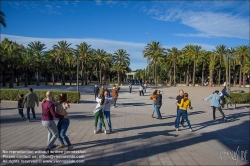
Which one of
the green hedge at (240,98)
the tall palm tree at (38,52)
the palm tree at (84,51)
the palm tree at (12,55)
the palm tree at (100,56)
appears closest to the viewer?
the green hedge at (240,98)

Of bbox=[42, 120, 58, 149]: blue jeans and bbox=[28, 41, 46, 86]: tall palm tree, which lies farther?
bbox=[28, 41, 46, 86]: tall palm tree

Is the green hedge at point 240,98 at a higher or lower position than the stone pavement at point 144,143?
higher

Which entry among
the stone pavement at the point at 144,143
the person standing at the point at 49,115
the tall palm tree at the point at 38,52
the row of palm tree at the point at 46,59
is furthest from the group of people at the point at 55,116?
the tall palm tree at the point at 38,52

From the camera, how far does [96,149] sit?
591cm

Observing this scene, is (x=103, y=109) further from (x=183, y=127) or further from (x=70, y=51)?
(x=70, y=51)

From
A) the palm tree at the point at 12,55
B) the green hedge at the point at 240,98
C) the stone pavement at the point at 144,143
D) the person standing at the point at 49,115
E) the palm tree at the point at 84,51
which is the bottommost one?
the stone pavement at the point at 144,143

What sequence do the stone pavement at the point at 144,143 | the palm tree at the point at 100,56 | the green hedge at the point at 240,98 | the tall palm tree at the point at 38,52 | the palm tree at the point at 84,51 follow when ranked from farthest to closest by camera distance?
the palm tree at the point at 100,56 → the palm tree at the point at 84,51 → the tall palm tree at the point at 38,52 → the green hedge at the point at 240,98 → the stone pavement at the point at 144,143

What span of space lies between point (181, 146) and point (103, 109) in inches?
116

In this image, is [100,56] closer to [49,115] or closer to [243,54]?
[243,54]

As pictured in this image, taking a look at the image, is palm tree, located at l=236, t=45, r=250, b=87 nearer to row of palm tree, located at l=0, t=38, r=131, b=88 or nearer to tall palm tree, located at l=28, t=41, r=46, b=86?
row of palm tree, located at l=0, t=38, r=131, b=88

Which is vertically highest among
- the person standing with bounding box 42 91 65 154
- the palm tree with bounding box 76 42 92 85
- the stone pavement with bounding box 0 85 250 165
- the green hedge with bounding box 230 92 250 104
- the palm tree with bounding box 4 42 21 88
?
the palm tree with bounding box 76 42 92 85

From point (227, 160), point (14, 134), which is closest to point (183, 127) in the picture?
point (227, 160)

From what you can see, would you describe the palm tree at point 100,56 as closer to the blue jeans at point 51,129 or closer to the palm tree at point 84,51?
the palm tree at point 84,51

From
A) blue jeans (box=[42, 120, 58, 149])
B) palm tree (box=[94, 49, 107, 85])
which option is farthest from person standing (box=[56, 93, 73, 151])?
palm tree (box=[94, 49, 107, 85])
